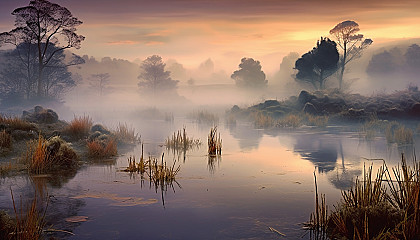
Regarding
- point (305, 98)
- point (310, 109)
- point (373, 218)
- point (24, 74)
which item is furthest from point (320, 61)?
point (373, 218)

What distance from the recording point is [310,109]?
3991 cm

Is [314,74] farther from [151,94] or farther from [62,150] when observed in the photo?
[151,94]

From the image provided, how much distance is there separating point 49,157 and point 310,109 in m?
30.4

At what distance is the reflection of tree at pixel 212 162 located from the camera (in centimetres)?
1461

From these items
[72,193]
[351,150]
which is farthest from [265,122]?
[72,193]

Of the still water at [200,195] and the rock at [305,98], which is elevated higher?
the rock at [305,98]

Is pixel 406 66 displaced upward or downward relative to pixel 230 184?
upward

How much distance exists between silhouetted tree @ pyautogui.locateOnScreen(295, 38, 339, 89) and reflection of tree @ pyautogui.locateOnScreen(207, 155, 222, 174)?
117 feet

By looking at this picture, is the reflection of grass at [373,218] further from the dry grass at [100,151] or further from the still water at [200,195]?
the dry grass at [100,151]

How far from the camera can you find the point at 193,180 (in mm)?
12562

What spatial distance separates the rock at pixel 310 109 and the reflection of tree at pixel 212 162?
941 inches

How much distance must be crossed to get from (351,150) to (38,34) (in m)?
32.7

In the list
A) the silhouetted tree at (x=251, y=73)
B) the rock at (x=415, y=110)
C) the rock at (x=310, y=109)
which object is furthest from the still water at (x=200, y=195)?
the silhouetted tree at (x=251, y=73)

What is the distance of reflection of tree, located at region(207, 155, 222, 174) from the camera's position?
14609mm
